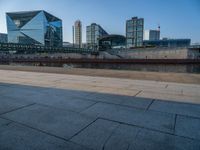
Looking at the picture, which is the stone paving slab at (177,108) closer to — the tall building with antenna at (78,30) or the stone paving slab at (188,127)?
the stone paving slab at (188,127)

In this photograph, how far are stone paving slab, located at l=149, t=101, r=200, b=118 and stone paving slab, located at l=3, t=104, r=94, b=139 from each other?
1987mm

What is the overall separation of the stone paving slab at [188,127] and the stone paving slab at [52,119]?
174 cm

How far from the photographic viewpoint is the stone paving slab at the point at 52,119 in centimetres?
283

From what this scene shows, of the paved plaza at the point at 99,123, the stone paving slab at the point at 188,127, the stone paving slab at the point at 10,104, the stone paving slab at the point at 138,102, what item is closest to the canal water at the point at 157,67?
the paved plaza at the point at 99,123

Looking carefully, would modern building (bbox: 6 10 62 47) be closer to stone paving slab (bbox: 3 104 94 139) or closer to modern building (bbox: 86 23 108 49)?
modern building (bbox: 86 23 108 49)

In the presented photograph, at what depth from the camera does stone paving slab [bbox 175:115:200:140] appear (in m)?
2.72

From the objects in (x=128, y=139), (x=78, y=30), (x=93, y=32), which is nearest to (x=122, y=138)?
(x=128, y=139)

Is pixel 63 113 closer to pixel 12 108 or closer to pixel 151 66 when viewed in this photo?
pixel 12 108

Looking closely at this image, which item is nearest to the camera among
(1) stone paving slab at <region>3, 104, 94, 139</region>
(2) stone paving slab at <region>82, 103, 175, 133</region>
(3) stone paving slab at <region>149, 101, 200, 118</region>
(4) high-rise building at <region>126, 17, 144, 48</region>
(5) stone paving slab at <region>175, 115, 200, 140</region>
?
(5) stone paving slab at <region>175, 115, 200, 140</region>

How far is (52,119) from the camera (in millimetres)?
3320

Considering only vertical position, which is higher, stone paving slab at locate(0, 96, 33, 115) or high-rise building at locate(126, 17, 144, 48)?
high-rise building at locate(126, 17, 144, 48)

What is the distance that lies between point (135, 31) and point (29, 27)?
76.7 metres

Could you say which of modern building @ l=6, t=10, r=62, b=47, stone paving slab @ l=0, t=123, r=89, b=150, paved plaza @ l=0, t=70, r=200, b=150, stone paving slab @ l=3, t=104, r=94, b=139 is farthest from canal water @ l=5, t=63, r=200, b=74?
modern building @ l=6, t=10, r=62, b=47

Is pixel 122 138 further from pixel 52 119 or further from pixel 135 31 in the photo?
pixel 135 31
